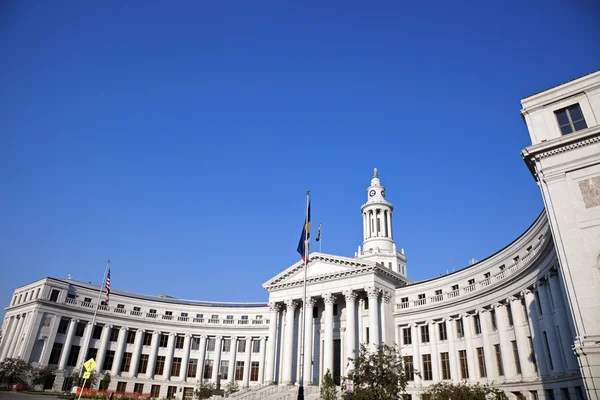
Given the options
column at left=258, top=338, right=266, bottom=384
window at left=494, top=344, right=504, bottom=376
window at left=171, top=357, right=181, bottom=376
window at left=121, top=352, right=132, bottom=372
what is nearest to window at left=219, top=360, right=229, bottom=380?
column at left=258, top=338, right=266, bottom=384

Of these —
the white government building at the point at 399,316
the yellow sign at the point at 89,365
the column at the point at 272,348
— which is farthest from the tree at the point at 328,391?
the yellow sign at the point at 89,365

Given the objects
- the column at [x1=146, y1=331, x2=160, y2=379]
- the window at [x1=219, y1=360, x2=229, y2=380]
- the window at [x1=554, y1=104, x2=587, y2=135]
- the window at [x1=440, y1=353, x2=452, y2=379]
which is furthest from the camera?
the window at [x1=219, y1=360, x2=229, y2=380]

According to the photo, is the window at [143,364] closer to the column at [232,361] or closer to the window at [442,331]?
the column at [232,361]

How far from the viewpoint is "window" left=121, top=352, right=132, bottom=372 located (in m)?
68.4

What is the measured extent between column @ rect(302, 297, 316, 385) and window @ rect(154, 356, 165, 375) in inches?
1179

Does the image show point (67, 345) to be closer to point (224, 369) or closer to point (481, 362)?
point (224, 369)

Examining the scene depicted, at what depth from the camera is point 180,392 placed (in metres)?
68.4

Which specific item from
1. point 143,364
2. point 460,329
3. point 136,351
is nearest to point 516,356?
point 460,329

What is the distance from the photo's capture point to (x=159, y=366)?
233ft

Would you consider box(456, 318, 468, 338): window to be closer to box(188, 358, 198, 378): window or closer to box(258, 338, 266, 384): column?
box(258, 338, 266, 384): column

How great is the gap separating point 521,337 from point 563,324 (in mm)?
8397

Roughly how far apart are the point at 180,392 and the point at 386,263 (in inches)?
1563

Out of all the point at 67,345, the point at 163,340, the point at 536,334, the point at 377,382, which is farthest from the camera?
the point at 163,340

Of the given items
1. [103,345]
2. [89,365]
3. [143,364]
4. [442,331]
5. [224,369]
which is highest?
[442,331]
